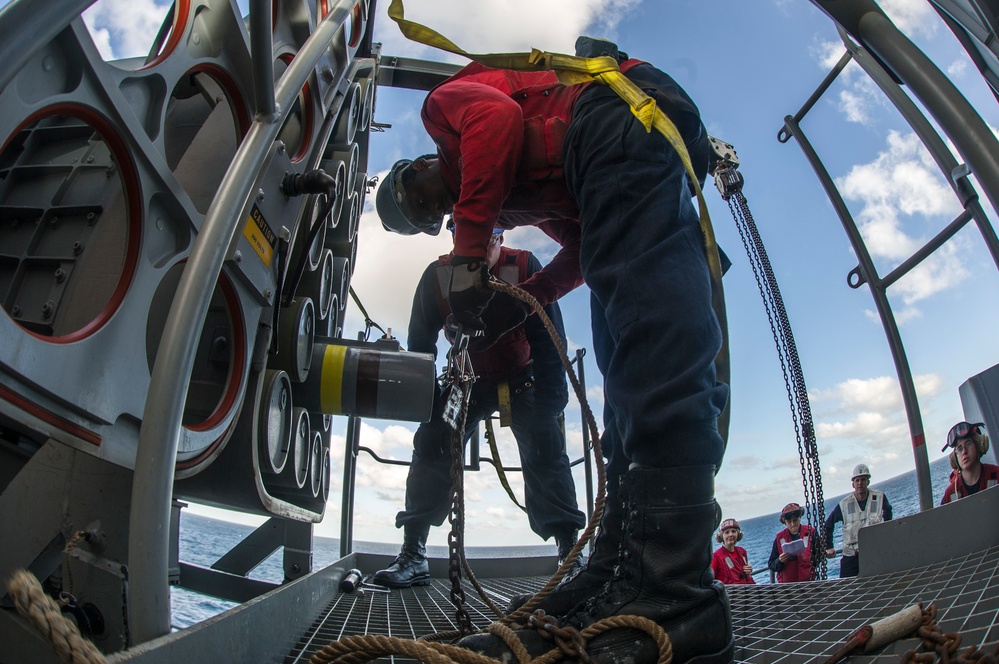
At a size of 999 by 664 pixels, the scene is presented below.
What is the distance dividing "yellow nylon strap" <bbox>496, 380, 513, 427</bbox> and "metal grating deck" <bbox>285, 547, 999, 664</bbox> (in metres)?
0.87

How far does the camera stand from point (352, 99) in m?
2.25

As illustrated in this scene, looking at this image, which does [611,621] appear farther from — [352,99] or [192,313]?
[352,99]

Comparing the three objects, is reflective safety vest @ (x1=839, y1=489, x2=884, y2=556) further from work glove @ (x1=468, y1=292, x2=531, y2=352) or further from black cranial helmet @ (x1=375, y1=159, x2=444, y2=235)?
black cranial helmet @ (x1=375, y1=159, x2=444, y2=235)

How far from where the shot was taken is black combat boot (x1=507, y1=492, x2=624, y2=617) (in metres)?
1.00

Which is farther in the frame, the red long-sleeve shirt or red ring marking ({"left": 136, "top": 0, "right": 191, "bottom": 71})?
the red long-sleeve shirt

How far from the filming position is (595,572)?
1020 millimetres

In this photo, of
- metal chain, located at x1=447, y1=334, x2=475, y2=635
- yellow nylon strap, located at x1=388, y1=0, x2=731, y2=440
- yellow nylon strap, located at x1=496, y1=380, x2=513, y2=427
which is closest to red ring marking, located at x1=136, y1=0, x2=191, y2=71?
yellow nylon strap, located at x1=388, y1=0, x2=731, y2=440

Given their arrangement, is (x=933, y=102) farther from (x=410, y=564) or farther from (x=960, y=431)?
(x=960, y=431)

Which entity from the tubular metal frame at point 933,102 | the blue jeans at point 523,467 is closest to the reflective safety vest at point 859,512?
the blue jeans at point 523,467

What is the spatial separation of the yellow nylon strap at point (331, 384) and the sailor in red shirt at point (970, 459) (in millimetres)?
2772

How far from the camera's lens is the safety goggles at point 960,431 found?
8.47 ft

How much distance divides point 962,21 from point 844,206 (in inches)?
65.8

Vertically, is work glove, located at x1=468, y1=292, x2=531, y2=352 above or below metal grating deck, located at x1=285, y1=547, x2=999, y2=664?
above

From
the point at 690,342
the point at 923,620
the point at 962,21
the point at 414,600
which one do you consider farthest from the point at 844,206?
the point at 414,600
